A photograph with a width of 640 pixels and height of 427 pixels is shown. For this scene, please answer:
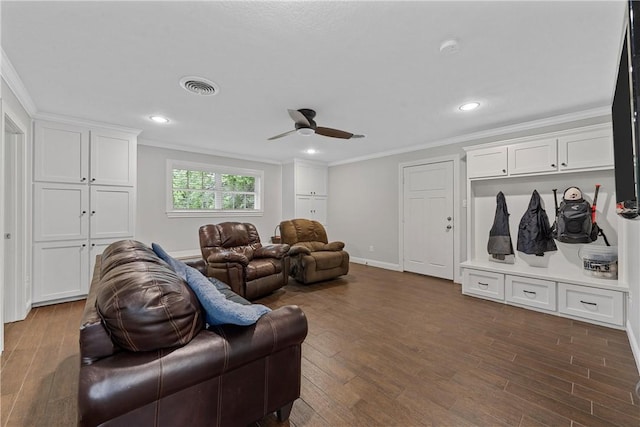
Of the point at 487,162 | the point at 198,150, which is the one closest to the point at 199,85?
the point at 198,150

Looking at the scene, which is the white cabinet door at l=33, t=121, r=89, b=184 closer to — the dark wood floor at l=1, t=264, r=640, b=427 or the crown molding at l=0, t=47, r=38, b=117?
the crown molding at l=0, t=47, r=38, b=117

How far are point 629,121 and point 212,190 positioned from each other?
17.6ft

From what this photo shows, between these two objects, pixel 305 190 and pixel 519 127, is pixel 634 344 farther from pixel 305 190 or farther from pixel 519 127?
pixel 305 190

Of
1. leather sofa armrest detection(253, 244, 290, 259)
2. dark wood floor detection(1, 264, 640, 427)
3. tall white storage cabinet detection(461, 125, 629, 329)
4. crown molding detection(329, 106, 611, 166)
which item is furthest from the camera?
leather sofa armrest detection(253, 244, 290, 259)

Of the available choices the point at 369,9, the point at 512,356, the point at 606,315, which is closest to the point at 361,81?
the point at 369,9

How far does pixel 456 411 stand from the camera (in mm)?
1594

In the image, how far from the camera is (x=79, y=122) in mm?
3402

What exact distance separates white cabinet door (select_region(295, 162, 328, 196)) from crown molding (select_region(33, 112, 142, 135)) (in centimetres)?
299

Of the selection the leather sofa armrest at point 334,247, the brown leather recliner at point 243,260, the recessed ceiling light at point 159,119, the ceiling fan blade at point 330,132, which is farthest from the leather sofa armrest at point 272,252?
the recessed ceiling light at point 159,119

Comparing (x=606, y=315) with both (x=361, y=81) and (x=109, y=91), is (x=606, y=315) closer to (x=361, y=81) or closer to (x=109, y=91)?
(x=361, y=81)

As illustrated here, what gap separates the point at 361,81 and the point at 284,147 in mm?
2667

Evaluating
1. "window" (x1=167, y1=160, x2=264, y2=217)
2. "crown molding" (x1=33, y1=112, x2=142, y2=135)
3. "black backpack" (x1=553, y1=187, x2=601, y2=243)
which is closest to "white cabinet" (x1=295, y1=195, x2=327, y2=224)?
"window" (x1=167, y1=160, x2=264, y2=217)

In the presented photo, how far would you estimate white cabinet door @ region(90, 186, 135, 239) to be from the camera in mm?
3541

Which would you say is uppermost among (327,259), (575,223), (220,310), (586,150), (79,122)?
(79,122)
